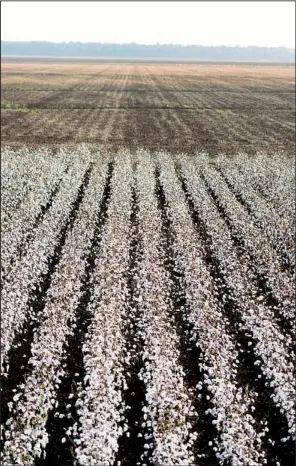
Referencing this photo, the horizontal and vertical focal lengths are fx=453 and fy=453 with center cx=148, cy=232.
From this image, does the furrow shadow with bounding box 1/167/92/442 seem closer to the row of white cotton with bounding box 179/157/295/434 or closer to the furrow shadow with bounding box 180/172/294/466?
the furrow shadow with bounding box 180/172/294/466

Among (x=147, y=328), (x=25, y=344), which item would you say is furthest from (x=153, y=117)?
(x=25, y=344)

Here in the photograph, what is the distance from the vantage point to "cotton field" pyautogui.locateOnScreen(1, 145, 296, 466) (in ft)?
35.6

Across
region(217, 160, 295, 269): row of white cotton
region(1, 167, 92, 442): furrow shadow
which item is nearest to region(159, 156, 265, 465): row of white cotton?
region(217, 160, 295, 269): row of white cotton

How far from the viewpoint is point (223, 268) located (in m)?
18.7

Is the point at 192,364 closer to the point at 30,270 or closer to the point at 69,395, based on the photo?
the point at 69,395

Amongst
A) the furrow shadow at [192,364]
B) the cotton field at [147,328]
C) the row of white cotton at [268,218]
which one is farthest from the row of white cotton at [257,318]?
the row of white cotton at [268,218]

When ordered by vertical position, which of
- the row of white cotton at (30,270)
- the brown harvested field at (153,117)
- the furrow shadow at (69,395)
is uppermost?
the brown harvested field at (153,117)

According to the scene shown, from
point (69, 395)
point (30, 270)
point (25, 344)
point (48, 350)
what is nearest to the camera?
point (69, 395)

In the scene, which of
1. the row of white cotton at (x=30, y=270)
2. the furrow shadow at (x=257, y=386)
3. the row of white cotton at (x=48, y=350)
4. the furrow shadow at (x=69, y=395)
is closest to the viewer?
the row of white cotton at (x=48, y=350)

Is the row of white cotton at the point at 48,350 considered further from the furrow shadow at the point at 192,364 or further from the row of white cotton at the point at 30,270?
the furrow shadow at the point at 192,364

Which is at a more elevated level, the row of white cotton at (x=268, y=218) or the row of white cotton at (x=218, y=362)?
the row of white cotton at (x=268, y=218)

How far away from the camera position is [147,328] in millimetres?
14375

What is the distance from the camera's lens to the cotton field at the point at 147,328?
1086 cm

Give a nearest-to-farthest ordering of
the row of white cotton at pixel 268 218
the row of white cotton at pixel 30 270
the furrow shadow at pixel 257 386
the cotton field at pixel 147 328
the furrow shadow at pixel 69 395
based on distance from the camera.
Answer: the furrow shadow at pixel 69 395 → the cotton field at pixel 147 328 → the furrow shadow at pixel 257 386 → the row of white cotton at pixel 30 270 → the row of white cotton at pixel 268 218
